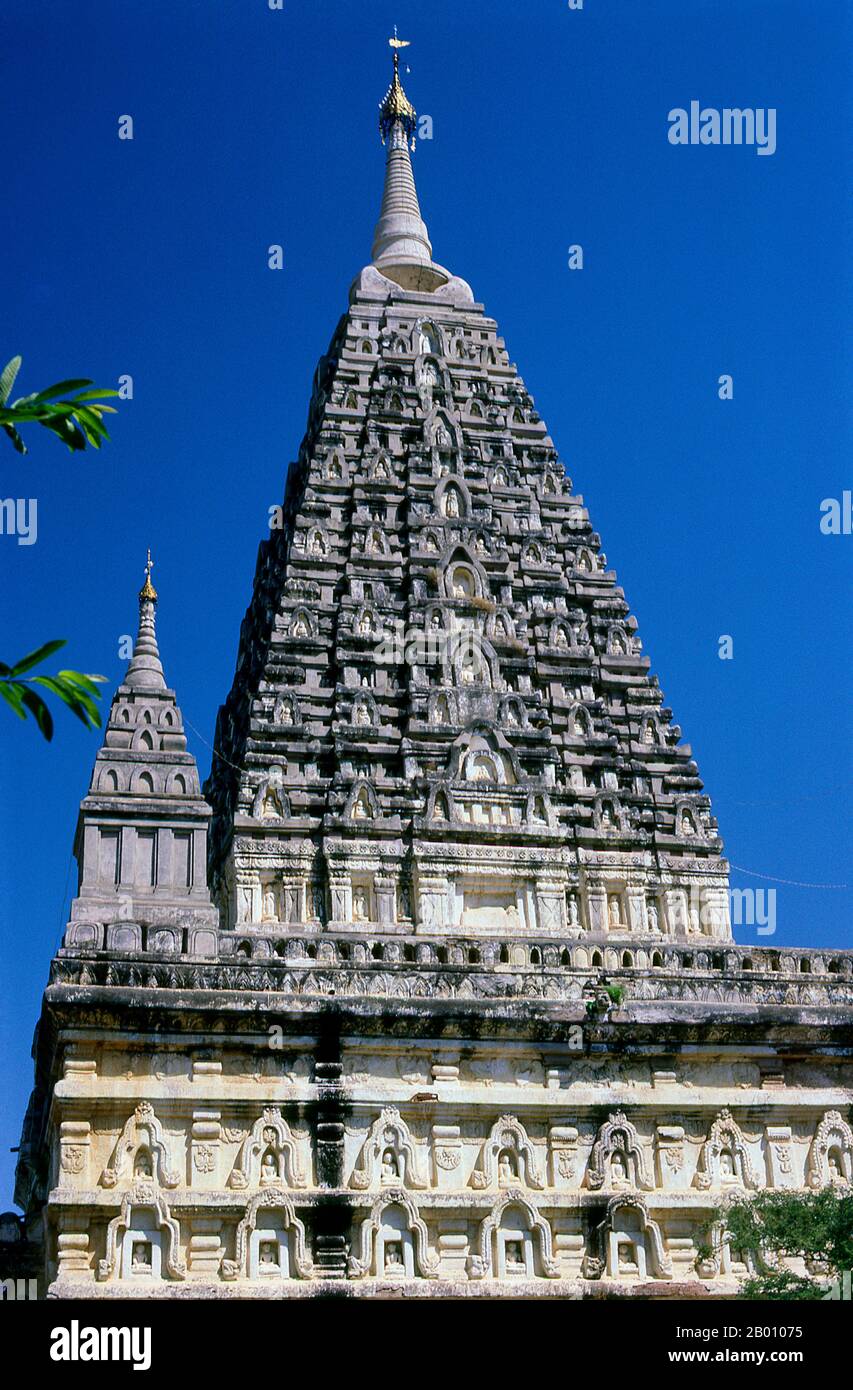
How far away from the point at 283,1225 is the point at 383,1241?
168 cm

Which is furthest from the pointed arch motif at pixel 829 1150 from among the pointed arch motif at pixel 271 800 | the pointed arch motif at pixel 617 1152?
the pointed arch motif at pixel 271 800

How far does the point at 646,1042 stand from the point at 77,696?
22.8 m

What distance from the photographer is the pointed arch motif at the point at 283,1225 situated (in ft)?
84.7

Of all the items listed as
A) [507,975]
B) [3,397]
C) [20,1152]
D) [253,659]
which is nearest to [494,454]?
[253,659]

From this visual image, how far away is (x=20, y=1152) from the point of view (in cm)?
3394

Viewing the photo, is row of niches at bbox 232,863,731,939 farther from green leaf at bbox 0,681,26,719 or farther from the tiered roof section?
green leaf at bbox 0,681,26,719

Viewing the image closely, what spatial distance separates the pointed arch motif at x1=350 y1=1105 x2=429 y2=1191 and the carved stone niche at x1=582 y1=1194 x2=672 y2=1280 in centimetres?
314

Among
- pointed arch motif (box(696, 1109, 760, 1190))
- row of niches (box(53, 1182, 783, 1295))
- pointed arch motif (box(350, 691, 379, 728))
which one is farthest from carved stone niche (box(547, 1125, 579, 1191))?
pointed arch motif (box(350, 691, 379, 728))

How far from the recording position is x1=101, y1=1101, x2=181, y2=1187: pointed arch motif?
1017 inches

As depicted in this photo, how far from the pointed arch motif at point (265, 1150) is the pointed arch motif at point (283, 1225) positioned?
309 millimetres

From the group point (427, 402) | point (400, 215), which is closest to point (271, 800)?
point (427, 402)

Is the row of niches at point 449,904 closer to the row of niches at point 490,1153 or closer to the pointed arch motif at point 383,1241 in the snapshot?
the row of niches at point 490,1153

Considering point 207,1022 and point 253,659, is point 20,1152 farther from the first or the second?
point 253,659

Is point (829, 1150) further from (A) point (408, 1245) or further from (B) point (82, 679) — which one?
(B) point (82, 679)
